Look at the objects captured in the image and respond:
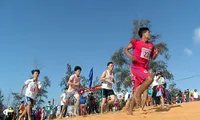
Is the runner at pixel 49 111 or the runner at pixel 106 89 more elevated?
the runner at pixel 106 89

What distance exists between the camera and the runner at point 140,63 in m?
5.77

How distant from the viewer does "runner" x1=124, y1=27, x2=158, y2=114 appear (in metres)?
5.77

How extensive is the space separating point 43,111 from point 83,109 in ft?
21.9

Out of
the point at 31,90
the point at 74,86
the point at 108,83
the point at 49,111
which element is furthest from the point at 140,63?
the point at 49,111

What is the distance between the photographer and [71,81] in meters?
9.09

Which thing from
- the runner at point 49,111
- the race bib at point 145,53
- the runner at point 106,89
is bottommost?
the runner at point 49,111

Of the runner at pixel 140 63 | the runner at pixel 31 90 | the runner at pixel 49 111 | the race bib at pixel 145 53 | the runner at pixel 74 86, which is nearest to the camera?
the runner at pixel 140 63

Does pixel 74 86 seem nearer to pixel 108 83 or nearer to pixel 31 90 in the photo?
pixel 108 83

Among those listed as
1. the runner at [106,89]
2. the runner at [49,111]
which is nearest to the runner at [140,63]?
the runner at [106,89]

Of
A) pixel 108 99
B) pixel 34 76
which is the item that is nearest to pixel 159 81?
pixel 108 99

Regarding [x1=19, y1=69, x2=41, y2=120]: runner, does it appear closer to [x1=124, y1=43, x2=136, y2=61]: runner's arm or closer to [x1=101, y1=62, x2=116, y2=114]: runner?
[x1=101, y1=62, x2=116, y2=114]: runner

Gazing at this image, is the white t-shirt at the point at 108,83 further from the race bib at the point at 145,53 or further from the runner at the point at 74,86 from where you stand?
the race bib at the point at 145,53

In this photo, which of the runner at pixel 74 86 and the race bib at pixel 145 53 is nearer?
the race bib at pixel 145 53

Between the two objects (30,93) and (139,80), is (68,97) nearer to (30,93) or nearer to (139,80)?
(30,93)
